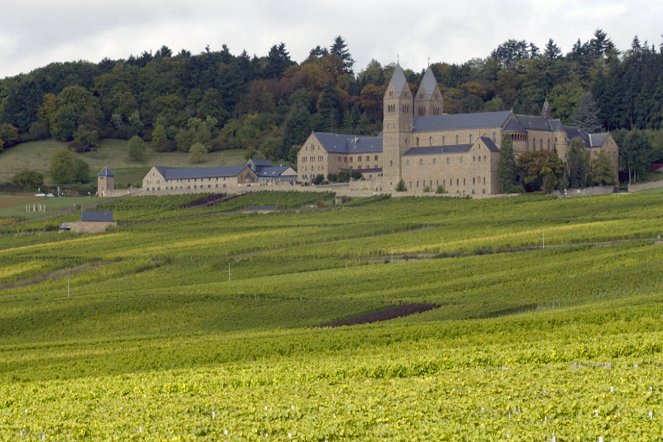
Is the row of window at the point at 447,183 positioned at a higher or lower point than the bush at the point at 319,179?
lower

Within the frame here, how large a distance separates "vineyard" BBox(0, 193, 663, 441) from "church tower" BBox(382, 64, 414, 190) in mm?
9464

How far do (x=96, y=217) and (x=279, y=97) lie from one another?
3127 inches

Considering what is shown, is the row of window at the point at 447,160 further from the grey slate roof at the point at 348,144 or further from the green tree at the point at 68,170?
the green tree at the point at 68,170

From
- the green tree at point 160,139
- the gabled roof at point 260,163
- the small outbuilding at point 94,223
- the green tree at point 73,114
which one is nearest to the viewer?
the small outbuilding at point 94,223

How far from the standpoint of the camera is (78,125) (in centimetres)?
18612

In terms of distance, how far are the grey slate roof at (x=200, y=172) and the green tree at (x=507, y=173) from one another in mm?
36032

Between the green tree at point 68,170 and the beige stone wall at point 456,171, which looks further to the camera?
the green tree at point 68,170

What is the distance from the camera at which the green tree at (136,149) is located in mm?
175500

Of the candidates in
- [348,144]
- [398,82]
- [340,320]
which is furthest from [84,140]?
[340,320]

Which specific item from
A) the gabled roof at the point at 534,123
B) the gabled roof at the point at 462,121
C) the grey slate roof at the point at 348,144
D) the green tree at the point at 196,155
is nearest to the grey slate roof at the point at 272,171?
the grey slate roof at the point at 348,144

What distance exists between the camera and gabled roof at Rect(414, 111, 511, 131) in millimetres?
130875

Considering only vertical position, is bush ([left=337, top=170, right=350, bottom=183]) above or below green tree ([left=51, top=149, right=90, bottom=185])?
below

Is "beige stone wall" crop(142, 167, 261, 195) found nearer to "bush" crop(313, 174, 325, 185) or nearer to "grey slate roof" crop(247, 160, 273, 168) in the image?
"grey slate roof" crop(247, 160, 273, 168)

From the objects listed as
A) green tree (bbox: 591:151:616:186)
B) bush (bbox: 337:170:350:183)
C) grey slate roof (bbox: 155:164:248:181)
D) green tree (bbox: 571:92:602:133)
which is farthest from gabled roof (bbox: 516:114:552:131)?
grey slate roof (bbox: 155:164:248:181)
